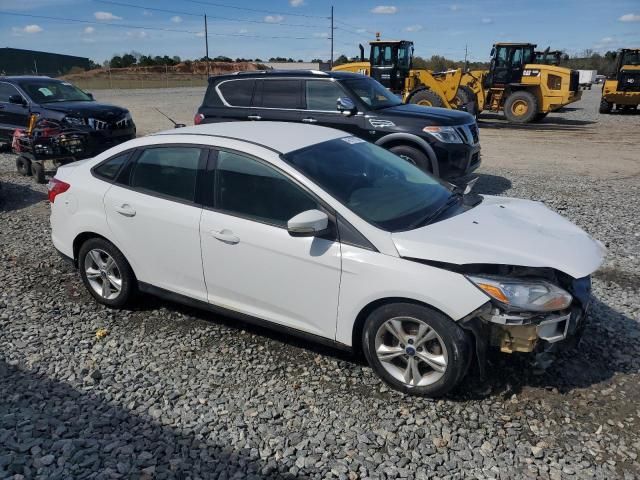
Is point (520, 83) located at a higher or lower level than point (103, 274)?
higher

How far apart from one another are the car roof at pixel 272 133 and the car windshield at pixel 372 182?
0.09 meters

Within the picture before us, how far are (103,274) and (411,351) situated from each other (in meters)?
2.79

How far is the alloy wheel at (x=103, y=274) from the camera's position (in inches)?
170

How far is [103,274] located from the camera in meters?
4.38

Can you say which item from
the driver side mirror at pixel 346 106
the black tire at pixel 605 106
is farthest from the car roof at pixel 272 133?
the black tire at pixel 605 106

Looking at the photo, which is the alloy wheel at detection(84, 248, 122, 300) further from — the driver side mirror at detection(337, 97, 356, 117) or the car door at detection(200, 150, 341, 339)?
the driver side mirror at detection(337, 97, 356, 117)

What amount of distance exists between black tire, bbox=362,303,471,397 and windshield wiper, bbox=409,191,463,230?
1.86 feet

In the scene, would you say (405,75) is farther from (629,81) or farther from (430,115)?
(430,115)

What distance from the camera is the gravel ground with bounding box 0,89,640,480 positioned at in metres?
2.73

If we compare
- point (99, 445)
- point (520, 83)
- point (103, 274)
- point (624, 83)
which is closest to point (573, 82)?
point (520, 83)

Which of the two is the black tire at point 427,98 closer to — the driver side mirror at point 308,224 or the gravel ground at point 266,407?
the gravel ground at point 266,407

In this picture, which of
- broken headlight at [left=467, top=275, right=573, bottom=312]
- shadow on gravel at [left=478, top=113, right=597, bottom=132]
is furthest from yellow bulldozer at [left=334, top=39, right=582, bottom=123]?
broken headlight at [left=467, top=275, right=573, bottom=312]

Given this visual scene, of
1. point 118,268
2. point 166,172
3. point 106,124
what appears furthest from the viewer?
point 106,124

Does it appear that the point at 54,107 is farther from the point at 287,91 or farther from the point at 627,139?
the point at 627,139
